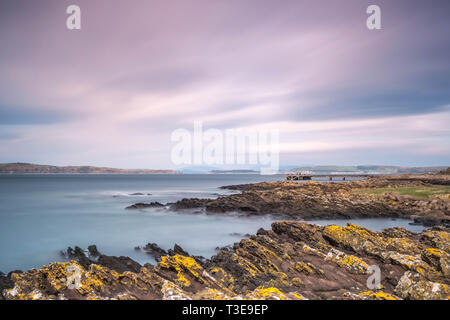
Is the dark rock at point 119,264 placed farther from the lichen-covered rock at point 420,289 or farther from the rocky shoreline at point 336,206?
the rocky shoreline at point 336,206

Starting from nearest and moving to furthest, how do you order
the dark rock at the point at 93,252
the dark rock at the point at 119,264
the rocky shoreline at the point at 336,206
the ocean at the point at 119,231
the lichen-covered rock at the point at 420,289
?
the lichen-covered rock at the point at 420,289, the dark rock at the point at 119,264, the dark rock at the point at 93,252, the ocean at the point at 119,231, the rocky shoreline at the point at 336,206

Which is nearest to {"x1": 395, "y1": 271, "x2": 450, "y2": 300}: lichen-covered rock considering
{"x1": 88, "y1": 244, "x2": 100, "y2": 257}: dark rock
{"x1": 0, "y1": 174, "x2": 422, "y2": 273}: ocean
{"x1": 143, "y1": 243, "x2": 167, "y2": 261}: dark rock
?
{"x1": 0, "y1": 174, "x2": 422, "y2": 273}: ocean

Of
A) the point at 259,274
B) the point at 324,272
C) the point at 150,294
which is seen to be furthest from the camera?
the point at 259,274

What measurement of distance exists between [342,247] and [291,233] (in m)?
3.17

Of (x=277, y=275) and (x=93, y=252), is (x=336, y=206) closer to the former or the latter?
(x=277, y=275)

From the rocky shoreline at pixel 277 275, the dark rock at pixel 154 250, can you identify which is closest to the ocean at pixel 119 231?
the dark rock at pixel 154 250

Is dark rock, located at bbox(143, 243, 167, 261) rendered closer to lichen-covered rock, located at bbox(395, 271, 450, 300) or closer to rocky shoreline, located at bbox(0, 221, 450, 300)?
rocky shoreline, located at bbox(0, 221, 450, 300)

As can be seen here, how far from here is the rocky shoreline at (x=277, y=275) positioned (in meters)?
6.99

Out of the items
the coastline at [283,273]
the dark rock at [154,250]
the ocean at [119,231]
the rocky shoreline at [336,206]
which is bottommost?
the ocean at [119,231]

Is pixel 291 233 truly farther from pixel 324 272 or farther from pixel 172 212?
pixel 172 212

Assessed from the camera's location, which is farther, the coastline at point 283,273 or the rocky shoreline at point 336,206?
the rocky shoreline at point 336,206
